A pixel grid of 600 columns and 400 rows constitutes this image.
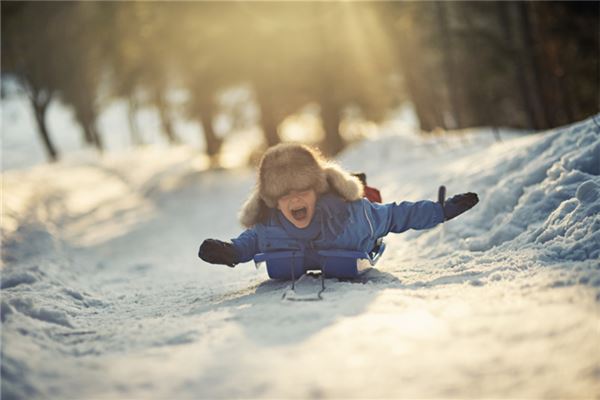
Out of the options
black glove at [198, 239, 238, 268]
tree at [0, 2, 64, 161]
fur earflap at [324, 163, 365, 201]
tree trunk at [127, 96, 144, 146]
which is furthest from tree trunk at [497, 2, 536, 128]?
tree trunk at [127, 96, 144, 146]

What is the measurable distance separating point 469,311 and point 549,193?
2.25 metres

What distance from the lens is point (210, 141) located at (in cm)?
1862

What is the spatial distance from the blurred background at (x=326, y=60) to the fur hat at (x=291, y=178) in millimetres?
9845

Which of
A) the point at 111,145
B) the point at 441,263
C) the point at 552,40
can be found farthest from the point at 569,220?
the point at 111,145

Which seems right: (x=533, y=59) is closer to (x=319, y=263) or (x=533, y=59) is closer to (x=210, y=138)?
(x=210, y=138)

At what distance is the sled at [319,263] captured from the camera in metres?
4.05

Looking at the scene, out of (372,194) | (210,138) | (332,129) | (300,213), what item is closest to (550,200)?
(372,194)

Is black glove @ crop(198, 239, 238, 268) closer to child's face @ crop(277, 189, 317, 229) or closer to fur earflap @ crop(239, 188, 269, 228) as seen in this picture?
fur earflap @ crop(239, 188, 269, 228)

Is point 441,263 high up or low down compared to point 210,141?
down

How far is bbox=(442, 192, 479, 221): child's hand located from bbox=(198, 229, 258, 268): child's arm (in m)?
1.51

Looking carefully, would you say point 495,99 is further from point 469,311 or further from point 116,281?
point 469,311

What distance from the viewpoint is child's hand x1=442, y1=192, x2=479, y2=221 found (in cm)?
414

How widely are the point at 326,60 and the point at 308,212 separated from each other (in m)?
13.6

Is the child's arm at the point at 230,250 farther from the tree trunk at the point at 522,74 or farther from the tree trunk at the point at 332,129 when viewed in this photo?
the tree trunk at the point at 332,129
